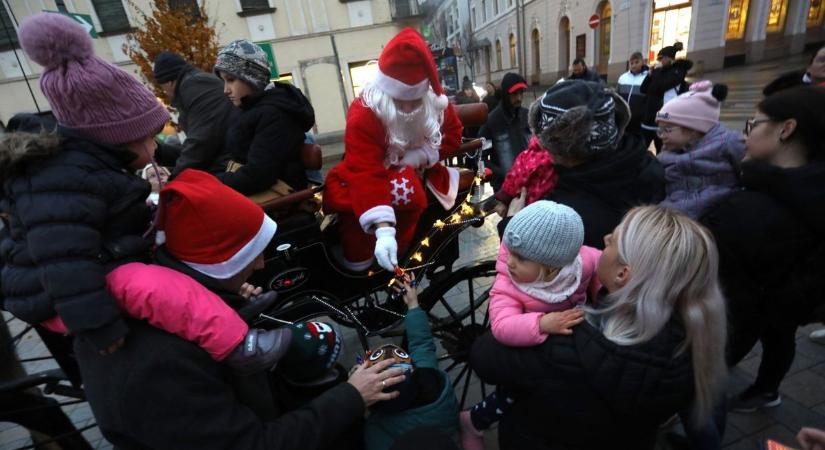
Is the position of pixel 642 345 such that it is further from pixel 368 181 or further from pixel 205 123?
pixel 205 123

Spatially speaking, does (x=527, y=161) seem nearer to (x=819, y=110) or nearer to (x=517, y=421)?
(x=819, y=110)

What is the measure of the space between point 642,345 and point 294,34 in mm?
14653

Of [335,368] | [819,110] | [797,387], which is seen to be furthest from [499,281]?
[797,387]

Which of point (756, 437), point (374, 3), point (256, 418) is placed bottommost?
point (756, 437)

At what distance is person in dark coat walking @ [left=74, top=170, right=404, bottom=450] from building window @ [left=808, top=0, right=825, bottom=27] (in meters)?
31.1

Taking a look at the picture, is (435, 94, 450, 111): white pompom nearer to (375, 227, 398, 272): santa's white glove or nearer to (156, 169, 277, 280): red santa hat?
(375, 227, 398, 272): santa's white glove

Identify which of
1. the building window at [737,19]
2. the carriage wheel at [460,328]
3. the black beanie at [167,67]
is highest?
the building window at [737,19]

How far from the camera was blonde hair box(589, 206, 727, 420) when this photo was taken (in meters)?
1.06

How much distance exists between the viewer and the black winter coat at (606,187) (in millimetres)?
1613

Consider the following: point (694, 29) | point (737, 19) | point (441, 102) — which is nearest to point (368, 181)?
point (441, 102)

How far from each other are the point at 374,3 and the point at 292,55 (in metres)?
3.39

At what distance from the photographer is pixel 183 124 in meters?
2.56

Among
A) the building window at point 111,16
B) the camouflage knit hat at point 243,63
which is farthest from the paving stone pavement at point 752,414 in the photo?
the building window at point 111,16

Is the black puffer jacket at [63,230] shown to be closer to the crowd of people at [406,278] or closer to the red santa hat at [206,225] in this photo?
the crowd of people at [406,278]
